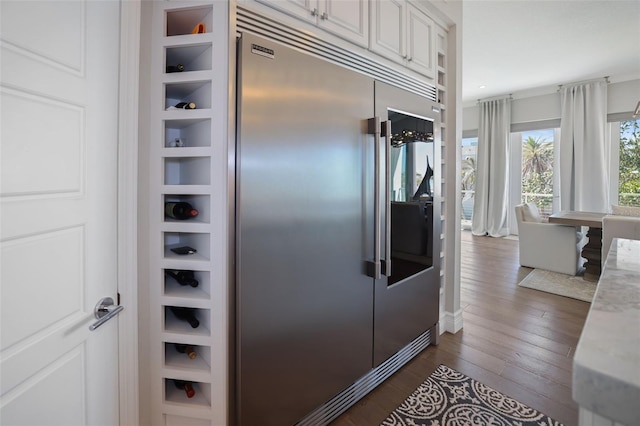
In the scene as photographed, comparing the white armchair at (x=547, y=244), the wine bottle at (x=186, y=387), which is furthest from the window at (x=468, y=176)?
the wine bottle at (x=186, y=387)

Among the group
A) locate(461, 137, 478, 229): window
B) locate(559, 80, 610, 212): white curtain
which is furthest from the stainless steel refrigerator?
locate(461, 137, 478, 229): window

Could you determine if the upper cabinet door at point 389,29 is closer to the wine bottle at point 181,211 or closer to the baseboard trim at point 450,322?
the wine bottle at point 181,211

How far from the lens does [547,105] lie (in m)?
5.82

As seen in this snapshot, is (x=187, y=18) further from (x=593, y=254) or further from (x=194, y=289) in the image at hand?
(x=593, y=254)

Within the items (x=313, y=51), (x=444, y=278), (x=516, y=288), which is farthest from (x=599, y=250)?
(x=313, y=51)

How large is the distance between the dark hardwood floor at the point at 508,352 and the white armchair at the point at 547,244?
92cm

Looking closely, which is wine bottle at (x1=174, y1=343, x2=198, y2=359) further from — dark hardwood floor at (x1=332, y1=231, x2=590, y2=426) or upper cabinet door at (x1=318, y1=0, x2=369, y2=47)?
upper cabinet door at (x1=318, y1=0, x2=369, y2=47)

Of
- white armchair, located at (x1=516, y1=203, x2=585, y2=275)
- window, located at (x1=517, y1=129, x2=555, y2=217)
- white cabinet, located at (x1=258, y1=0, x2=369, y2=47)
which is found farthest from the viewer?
window, located at (x1=517, y1=129, x2=555, y2=217)

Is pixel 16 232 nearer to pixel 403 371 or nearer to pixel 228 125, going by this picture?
pixel 228 125

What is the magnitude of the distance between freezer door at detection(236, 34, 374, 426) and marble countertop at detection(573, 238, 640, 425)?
95cm

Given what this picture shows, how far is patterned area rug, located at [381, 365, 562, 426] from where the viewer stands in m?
1.53

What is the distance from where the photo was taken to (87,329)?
932mm

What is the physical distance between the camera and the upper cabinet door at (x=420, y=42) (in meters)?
1.96

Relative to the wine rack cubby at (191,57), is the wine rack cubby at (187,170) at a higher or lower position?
lower
